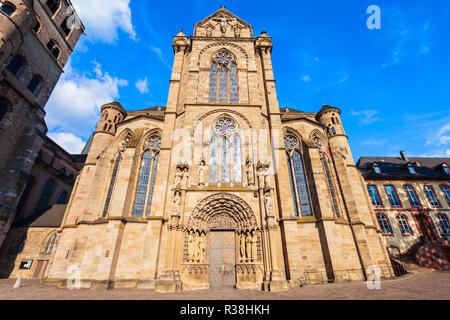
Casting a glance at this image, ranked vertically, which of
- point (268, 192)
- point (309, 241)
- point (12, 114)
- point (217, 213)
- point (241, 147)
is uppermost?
Answer: point (12, 114)

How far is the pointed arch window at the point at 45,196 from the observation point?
23219 millimetres

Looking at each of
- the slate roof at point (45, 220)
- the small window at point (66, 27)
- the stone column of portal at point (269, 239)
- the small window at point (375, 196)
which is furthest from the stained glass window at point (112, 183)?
the small window at point (375, 196)

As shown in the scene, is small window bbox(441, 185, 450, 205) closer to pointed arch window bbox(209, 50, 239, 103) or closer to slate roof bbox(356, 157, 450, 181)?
slate roof bbox(356, 157, 450, 181)

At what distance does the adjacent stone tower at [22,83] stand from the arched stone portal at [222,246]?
53.9ft

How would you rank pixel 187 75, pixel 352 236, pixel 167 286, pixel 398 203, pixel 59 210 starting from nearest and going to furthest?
pixel 167 286
pixel 352 236
pixel 187 75
pixel 59 210
pixel 398 203

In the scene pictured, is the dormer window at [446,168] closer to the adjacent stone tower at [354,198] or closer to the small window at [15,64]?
the adjacent stone tower at [354,198]

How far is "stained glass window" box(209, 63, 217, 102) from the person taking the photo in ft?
55.4

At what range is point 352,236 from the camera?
13.4m

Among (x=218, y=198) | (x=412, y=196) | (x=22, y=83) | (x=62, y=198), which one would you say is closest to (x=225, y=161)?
(x=218, y=198)

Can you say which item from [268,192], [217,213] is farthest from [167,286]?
[268,192]

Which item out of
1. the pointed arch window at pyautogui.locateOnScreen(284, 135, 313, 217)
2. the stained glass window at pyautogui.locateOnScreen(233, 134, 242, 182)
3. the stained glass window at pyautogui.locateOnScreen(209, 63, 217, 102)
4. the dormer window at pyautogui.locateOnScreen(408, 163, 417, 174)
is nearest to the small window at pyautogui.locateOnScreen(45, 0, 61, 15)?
the stained glass window at pyautogui.locateOnScreen(209, 63, 217, 102)

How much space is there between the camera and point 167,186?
13.1 metres
